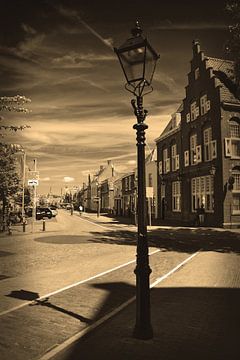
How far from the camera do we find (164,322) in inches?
209

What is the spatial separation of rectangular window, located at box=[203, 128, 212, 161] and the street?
14.4 m

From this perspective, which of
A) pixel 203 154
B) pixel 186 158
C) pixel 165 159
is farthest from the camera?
pixel 165 159

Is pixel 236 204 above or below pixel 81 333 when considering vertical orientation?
above

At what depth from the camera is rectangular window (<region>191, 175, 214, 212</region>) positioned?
27.6 meters

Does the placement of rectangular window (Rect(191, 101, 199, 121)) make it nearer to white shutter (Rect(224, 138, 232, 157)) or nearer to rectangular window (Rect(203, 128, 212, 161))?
rectangular window (Rect(203, 128, 212, 161))

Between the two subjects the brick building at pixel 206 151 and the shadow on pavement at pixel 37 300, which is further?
the brick building at pixel 206 151

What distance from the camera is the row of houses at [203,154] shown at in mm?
25547

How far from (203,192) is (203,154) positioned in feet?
10.8

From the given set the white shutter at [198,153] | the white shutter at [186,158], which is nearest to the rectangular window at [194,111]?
the white shutter at [198,153]

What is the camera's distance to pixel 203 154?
29.0m

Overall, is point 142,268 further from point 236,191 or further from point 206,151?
point 206,151

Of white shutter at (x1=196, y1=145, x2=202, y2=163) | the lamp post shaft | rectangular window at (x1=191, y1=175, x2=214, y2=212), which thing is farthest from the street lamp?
white shutter at (x1=196, y1=145, x2=202, y2=163)

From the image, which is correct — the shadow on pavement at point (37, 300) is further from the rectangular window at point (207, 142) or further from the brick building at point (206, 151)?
the rectangular window at point (207, 142)

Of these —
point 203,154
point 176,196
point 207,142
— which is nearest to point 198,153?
point 203,154
